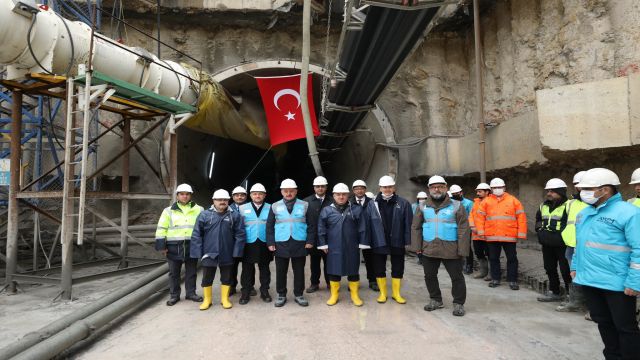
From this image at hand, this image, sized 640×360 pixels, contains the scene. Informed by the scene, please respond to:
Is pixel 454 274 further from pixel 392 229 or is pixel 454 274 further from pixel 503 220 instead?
pixel 503 220

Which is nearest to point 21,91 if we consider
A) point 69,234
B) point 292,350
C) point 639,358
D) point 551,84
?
point 69,234

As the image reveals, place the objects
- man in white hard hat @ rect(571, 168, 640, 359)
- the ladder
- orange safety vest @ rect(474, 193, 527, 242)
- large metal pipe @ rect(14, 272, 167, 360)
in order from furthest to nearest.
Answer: orange safety vest @ rect(474, 193, 527, 242), the ladder, large metal pipe @ rect(14, 272, 167, 360), man in white hard hat @ rect(571, 168, 640, 359)

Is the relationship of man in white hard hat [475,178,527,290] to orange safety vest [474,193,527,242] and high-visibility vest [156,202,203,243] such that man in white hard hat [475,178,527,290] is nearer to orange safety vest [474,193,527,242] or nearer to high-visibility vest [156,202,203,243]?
orange safety vest [474,193,527,242]

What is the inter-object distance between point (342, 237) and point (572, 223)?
8.46 feet

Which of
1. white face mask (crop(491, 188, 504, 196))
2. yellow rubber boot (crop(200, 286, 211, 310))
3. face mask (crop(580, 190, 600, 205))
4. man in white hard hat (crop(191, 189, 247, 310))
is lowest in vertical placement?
yellow rubber boot (crop(200, 286, 211, 310))

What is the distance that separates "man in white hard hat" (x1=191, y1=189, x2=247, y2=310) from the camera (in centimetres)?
468

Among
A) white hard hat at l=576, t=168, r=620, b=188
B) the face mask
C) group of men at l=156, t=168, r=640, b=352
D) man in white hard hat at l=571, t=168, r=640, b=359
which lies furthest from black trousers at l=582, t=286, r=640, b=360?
group of men at l=156, t=168, r=640, b=352

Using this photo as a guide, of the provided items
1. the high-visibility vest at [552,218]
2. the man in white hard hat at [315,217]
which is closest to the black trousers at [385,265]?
the man in white hard hat at [315,217]

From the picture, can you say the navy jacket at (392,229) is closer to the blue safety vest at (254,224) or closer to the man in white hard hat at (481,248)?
the blue safety vest at (254,224)

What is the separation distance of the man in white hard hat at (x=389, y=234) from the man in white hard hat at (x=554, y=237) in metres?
1.68

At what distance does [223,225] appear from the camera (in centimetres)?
480

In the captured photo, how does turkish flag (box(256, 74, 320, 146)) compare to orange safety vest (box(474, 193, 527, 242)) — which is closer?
orange safety vest (box(474, 193, 527, 242))

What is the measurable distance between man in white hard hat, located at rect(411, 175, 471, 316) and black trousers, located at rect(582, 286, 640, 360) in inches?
55.9

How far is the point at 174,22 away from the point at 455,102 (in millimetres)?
7746
